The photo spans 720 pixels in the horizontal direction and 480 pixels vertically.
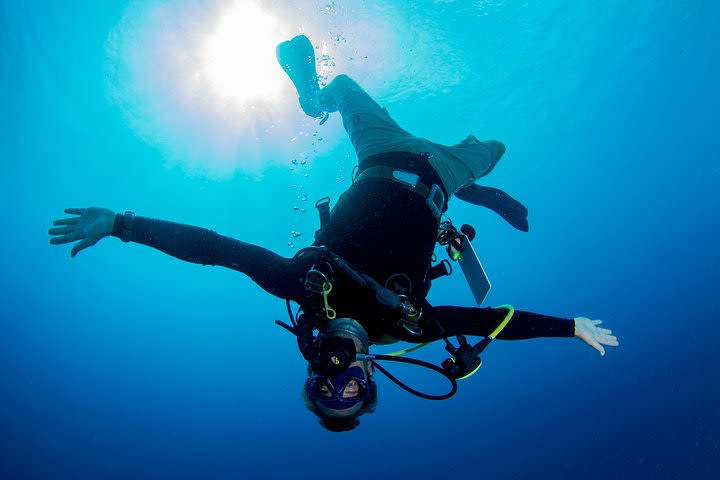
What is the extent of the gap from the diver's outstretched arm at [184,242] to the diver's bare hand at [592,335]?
2.53 metres

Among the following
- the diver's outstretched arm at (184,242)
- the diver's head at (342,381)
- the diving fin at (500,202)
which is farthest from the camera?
the diving fin at (500,202)

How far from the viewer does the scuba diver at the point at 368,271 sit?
90.4 inches

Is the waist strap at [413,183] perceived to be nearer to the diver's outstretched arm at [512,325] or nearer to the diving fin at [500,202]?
the diver's outstretched arm at [512,325]

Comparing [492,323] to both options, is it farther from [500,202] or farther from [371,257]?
[500,202]

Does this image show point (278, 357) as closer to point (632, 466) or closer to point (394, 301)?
point (632, 466)

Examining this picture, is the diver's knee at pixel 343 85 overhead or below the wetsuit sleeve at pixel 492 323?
overhead

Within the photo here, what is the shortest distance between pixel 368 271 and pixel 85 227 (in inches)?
81.9

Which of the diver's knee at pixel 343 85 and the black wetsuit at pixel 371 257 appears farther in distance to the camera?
the diver's knee at pixel 343 85

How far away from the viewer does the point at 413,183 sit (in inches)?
130

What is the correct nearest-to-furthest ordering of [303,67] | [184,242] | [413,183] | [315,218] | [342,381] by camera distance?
1. [342,381]
2. [184,242]
3. [413,183]
4. [303,67]
5. [315,218]

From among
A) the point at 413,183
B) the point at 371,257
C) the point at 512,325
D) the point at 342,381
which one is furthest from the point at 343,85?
the point at 342,381

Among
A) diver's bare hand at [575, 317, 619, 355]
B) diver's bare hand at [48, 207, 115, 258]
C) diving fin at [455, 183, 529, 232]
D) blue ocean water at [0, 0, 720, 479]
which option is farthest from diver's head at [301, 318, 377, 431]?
blue ocean water at [0, 0, 720, 479]

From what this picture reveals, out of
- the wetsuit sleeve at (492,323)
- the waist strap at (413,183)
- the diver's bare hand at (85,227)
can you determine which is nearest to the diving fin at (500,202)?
the waist strap at (413,183)

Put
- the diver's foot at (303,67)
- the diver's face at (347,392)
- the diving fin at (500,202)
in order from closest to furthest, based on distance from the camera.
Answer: the diver's face at (347,392)
the diving fin at (500,202)
the diver's foot at (303,67)
